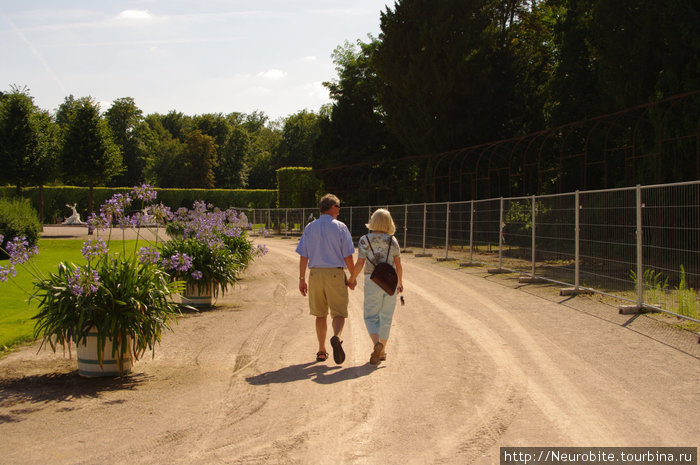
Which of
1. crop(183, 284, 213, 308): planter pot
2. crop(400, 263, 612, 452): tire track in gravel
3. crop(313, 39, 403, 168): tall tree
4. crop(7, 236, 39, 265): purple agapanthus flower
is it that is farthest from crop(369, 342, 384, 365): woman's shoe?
crop(313, 39, 403, 168): tall tree

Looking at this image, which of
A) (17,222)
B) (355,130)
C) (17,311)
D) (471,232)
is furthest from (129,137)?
(17,311)

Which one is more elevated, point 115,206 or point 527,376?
point 115,206

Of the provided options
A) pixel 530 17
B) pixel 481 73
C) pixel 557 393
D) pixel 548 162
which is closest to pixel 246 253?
pixel 557 393

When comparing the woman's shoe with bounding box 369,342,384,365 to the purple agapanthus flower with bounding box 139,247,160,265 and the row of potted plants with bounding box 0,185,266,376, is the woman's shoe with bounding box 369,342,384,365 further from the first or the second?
the purple agapanthus flower with bounding box 139,247,160,265

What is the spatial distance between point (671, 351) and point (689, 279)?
2.24m

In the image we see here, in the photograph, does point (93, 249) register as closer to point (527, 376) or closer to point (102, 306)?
point (102, 306)

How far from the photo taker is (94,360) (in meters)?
6.66

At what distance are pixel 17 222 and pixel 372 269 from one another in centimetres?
2144

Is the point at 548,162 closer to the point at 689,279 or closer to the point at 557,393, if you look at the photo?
the point at 689,279

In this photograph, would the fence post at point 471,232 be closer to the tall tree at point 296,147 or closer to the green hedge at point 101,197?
the green hedge at point 101,197

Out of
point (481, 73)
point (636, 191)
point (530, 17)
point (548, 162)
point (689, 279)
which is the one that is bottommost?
point (689, 279)

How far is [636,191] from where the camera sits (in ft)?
34.6

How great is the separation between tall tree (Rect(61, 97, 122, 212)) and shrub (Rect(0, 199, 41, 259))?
57.0 ft

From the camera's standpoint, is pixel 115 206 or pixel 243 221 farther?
pixel 243 221
